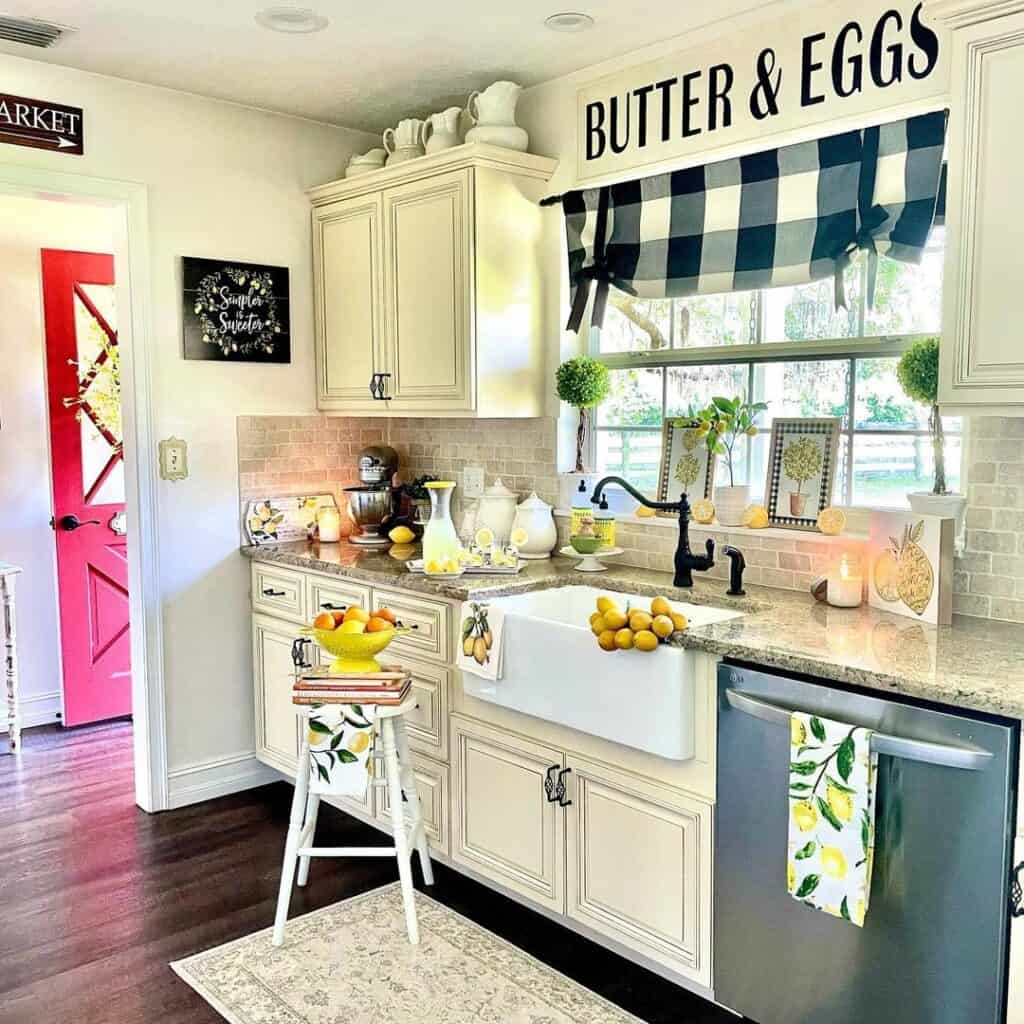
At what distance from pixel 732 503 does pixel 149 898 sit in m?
2.11

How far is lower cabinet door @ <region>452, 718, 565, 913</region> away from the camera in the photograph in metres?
2.72

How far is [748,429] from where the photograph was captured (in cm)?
→ 307

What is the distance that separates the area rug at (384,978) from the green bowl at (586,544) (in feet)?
3.74

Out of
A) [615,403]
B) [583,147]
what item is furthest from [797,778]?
[583,147]

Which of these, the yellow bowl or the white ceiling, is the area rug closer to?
the yellow bowl

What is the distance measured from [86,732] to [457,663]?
2.57 meters

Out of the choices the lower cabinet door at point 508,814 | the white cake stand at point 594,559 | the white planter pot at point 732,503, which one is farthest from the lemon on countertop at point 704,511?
the lower cabinet door at point 508,814

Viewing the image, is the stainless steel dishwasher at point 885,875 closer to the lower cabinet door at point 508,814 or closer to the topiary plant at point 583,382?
the lower cabinet door at point 508,814

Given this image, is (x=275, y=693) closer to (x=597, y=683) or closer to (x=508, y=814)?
(x=508, y=814)

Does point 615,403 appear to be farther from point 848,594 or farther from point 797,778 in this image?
point 797,778

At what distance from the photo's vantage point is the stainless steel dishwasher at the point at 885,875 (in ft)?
6.11

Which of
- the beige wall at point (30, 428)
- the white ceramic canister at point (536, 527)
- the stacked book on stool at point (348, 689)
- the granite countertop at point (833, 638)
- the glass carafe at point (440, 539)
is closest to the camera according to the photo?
the granite countertop at point (833, 638)

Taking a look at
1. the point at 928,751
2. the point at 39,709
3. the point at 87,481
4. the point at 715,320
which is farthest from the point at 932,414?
the point at 39,709

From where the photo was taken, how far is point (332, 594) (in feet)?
11.4
